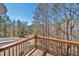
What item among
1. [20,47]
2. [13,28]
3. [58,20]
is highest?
[58,20]

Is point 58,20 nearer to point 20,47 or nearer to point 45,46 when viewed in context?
point 45,46

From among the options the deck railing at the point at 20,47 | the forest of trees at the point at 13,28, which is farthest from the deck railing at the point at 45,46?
the forest of trees at the point at 13,28

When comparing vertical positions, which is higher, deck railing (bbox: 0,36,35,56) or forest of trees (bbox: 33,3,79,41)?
forest of trees (bbox: 33,3,79,41)

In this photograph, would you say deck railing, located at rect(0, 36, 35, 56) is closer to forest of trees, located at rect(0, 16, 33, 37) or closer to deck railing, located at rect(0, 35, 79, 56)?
deck railing, located at rect(0, 35, 79, 56)

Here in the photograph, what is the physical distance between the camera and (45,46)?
7.89 feet

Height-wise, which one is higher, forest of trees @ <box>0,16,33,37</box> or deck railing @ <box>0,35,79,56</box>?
forest of trees @ <box>0,16,33,37</box>

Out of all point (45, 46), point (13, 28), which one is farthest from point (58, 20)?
point (13, 28)

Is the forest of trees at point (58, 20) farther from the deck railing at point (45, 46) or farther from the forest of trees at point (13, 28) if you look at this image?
the forest of trees at point (13, 28)

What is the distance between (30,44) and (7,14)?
1.77 feet

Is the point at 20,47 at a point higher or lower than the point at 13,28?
lower

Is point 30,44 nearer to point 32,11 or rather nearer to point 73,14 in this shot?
point 32,11

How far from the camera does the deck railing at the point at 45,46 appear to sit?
2.33 metres

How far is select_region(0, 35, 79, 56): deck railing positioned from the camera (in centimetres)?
233

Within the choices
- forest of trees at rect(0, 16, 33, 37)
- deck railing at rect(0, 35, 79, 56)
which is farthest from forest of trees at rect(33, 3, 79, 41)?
forest of trees at rect(0, 16, 33, 37)
